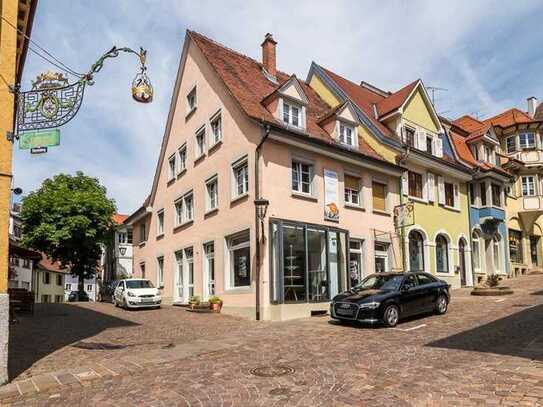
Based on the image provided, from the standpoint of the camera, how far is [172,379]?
28.1 feet

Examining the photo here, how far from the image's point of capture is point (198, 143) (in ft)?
80.7

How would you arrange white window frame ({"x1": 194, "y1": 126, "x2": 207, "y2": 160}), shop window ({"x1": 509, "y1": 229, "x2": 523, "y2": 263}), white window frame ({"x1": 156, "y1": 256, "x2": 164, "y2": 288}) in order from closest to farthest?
white window frame ({"x1": 194, "y1": 126, "x2": 207, "y2": 160})
white window frame ({"x1": 156, "y1": 256, "x2": 164, "y2": 288})
shop window ({"x1": 509, "y1": 229, "x2": 523, "y2": 263})

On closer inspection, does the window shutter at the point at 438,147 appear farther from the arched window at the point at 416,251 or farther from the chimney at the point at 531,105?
the chimney at the point at 531,105

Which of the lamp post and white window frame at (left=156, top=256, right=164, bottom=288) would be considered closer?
the lamp post

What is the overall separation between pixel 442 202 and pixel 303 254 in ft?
Result: 37.7

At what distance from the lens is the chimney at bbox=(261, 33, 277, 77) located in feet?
84.9

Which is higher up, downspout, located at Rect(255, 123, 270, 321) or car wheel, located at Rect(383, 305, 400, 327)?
downspout, located at Rect(255, 123, 270, 321)

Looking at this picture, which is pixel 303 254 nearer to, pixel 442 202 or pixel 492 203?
pixel 442 202

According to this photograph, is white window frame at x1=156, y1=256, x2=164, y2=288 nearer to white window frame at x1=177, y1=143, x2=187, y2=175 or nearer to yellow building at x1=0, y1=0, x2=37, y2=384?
white window frame at x1=177, y1=143, x2=187, y2=175

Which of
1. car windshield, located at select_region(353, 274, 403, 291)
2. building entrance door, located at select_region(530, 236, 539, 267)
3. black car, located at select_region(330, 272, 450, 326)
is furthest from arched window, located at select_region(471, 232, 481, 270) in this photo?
car windshield, located at select_region(353, 274, 403, 291)

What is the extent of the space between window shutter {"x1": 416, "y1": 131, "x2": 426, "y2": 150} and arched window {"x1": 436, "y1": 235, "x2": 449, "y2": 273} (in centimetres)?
482

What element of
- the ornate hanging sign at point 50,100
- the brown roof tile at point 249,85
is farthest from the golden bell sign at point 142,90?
the brown roof tile at point 249,85

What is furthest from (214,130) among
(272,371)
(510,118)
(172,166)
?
(510,118)

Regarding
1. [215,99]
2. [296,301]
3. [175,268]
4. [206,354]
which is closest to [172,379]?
[206,354]
